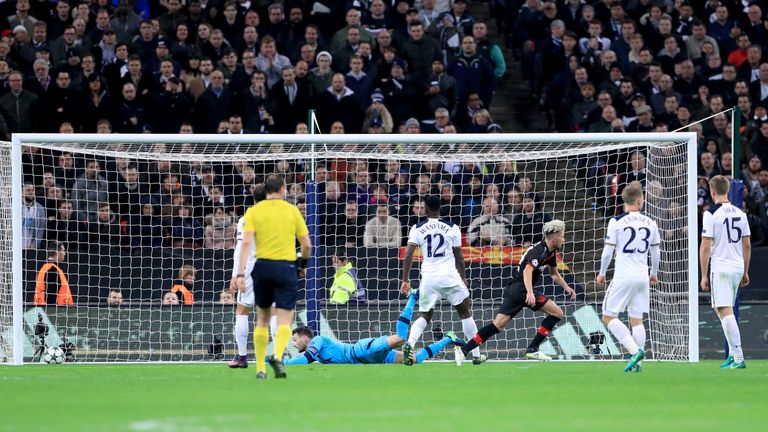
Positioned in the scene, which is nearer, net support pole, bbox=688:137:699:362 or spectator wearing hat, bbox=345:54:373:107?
net support pole, bbox=688:137:699:362

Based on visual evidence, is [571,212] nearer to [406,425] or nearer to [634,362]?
[634,362]

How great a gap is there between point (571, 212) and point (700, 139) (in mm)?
3080

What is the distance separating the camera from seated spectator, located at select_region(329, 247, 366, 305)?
57.3 ft

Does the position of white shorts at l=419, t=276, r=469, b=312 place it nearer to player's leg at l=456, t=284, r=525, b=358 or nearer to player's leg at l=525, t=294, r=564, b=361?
player's leg at l=456, t=284, r=525, b=358

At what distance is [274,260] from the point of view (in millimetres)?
12391

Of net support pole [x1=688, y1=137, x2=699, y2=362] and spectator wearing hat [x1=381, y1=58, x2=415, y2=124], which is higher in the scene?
spectator wearing hat [x1=381, y1=58, x2=415, y2=124]

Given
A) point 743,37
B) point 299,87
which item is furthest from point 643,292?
point 743,37

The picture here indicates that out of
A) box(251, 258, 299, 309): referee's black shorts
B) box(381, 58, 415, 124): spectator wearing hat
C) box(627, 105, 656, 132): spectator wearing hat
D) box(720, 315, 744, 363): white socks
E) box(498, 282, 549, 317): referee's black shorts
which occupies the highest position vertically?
box(381, 58, 415, 124): spectator wearing hat

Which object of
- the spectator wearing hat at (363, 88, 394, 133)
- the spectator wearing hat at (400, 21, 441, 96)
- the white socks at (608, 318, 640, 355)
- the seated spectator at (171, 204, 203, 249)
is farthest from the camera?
the spectator wearing hat at (400, 21, 441, 96)

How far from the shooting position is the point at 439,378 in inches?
503

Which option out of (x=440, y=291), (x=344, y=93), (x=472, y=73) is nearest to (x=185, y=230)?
(x=344, y=93)

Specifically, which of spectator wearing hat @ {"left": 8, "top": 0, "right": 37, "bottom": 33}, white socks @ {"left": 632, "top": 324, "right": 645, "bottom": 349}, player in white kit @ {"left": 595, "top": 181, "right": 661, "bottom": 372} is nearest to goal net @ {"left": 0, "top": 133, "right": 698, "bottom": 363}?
white socks @ {"left": 632, "top": 324, "right": 645, "bottom": 349}

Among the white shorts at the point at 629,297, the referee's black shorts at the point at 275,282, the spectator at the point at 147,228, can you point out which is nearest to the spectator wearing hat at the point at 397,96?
the spectator at the point at 147,228

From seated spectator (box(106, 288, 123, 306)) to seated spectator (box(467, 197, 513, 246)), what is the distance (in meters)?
4.97
